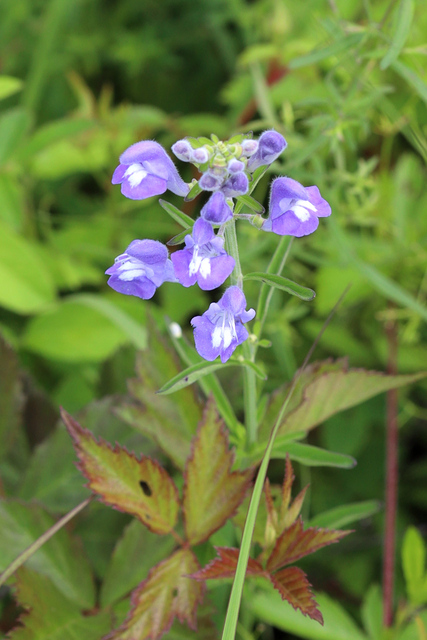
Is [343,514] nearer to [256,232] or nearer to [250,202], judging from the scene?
[250,202]

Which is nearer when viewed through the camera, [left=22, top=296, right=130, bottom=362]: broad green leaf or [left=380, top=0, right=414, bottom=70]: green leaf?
[left=380, top=0, right=414, bottom=70]: green leaf

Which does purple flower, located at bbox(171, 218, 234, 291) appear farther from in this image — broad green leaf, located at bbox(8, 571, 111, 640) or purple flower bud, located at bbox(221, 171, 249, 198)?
broad green leaf, located at bbox(8, 571, 111, 640)

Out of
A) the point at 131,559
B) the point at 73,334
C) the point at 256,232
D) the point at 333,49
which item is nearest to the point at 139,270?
the point at 131,559

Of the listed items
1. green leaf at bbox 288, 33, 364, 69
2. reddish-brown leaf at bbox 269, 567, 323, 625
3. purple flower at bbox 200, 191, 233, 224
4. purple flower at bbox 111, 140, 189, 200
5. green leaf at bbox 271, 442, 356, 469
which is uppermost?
purple flower at bbox 111, 140, 189, 200

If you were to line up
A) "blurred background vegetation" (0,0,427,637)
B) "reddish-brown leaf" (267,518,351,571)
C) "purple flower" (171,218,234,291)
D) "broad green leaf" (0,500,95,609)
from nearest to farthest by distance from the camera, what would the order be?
"purple flower" (171,218,234,291) → "reddish-brown leaf" (267,518,351,571) → "broad green leaf" (0,500,95,609) → "blurred background vegetation" (0,0,427,637)

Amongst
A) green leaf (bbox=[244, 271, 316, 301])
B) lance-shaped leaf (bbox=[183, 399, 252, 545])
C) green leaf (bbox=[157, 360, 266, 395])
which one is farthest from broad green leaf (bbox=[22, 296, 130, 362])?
green leaf (bbox=[244, 271, 316, 301])

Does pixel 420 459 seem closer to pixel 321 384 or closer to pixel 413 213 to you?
pixel 413 213

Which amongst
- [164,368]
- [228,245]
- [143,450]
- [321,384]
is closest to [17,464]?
[143,450]
